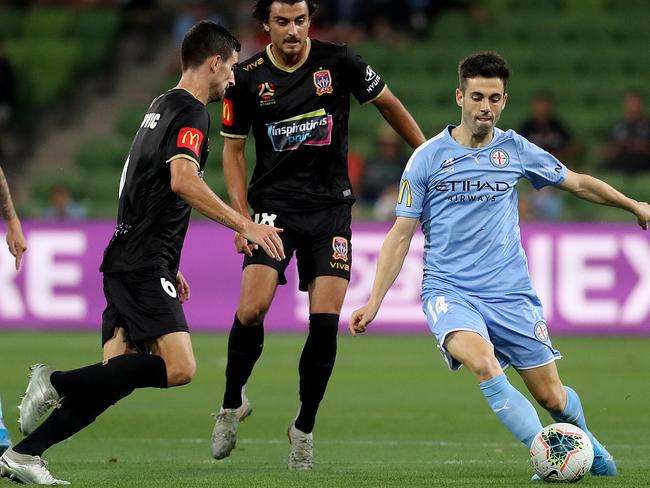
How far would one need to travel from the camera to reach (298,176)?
7.79 meters

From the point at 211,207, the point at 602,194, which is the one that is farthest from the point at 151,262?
the point at 602,194

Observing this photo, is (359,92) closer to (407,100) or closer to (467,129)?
(467,129)

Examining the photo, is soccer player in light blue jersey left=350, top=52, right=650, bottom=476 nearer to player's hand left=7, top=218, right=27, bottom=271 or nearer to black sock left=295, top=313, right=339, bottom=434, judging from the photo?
black sock left=295, top=313, right=339, bottom=434

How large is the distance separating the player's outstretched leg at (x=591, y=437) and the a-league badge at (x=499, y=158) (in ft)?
3.86

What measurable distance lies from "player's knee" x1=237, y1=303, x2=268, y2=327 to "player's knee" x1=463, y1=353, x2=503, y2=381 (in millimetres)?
1517

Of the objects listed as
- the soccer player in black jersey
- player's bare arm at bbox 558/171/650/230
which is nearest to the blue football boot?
the soccer player in black jersey

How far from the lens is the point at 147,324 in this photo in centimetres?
668

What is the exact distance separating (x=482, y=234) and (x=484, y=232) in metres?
0.01

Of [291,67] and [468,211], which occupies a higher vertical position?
[291,67]

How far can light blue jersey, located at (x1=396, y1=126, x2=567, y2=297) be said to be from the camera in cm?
693

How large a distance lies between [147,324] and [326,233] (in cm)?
143

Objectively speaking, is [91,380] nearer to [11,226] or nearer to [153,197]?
[153,197]

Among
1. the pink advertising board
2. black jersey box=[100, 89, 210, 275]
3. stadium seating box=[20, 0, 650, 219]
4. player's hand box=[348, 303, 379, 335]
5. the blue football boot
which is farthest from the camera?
stadium seating box=[20, 0, 650, 219]

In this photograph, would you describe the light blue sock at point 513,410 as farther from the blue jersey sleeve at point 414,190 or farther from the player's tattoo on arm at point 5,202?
the player's tattoo on arm at point 5,202
